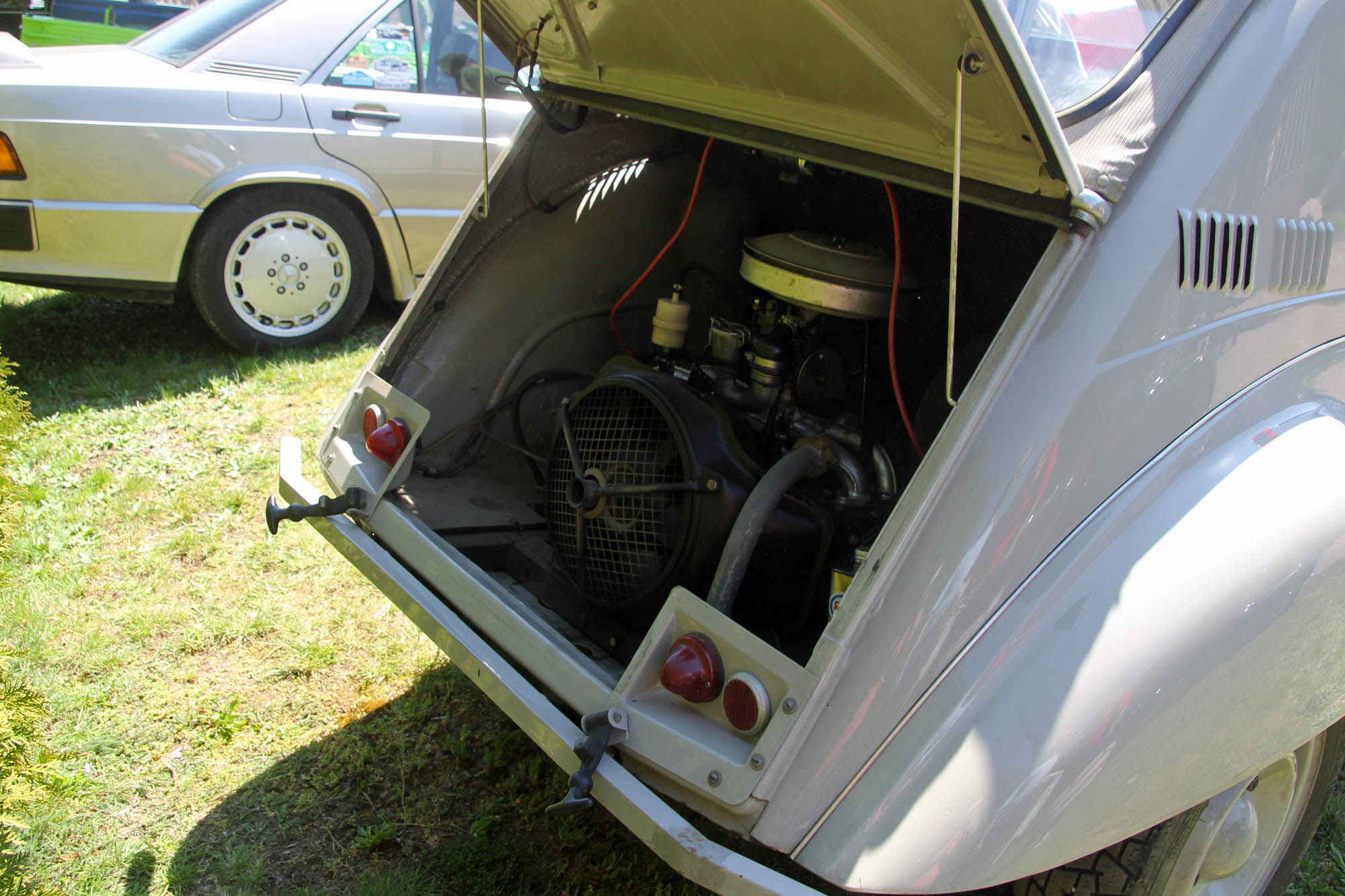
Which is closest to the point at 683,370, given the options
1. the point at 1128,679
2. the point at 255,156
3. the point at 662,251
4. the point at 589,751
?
the point at 662,251

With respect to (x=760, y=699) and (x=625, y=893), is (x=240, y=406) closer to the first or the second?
(x=625, y=893)

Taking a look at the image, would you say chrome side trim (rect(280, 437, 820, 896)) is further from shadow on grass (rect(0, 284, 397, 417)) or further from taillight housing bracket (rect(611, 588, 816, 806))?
shadow on grass (rect(0, 284, 397, 417))

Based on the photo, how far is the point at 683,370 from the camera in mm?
2617

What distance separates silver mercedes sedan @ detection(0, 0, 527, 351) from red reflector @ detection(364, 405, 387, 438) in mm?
2380

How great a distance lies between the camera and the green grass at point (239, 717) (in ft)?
7.82

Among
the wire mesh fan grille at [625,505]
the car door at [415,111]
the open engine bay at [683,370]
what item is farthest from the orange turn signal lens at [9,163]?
the wire mesh fan grille at [625,505]

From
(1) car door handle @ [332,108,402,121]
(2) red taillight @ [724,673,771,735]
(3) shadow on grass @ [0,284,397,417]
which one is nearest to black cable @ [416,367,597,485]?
(2) red taillight @ [724,673,771,735]

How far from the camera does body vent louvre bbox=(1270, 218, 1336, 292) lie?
1.77 metres

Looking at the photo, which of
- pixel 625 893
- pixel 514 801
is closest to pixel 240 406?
pixel 514 801

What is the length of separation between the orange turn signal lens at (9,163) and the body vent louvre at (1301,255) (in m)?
4.72

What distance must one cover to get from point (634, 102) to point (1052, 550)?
155 centimetres

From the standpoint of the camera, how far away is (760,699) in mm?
1617

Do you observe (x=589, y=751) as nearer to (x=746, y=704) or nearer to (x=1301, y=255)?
(x=746, y=704)

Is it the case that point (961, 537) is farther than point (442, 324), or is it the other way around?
point (442, 324)
